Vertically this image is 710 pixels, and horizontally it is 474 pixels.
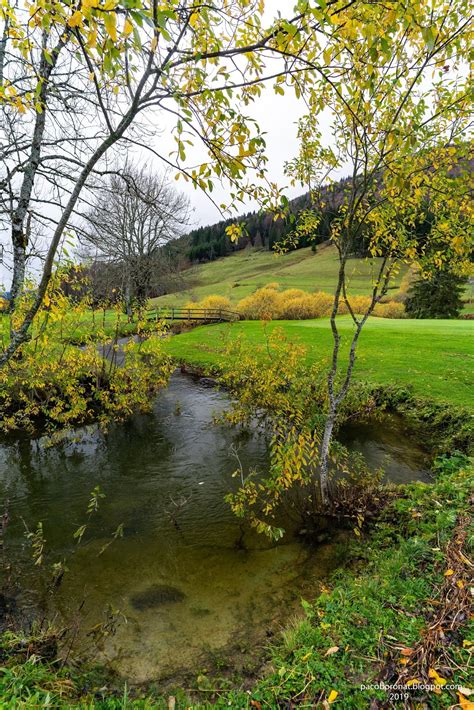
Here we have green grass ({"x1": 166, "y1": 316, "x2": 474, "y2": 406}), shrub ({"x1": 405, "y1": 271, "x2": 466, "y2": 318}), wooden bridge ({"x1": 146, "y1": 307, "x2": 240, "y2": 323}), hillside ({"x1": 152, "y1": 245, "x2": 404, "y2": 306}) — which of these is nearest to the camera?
green grass ({"x1": 166, "y1": 316, "x2": 474, "y2": 406})

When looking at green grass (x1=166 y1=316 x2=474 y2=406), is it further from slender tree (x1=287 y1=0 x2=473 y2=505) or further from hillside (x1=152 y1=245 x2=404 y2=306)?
hillside (x1=152 y1=245 x2=404 y2=306)

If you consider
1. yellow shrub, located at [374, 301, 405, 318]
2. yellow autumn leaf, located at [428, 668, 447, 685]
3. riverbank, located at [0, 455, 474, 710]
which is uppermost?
yellow autumn leaf, located at [428, 668, 447, 685]

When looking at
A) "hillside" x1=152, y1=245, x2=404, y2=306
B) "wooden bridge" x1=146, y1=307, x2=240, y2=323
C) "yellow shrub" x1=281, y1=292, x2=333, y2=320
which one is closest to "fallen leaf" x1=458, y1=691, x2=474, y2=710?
"wooden bridge" x1=146, y1=307, x2=240, y2=323

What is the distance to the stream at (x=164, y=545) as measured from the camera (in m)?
4.10

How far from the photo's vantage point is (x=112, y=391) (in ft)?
38.3

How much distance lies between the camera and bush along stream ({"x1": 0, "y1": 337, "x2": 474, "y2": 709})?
9.32ft

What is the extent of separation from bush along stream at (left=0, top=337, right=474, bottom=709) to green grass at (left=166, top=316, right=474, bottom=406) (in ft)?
7.91

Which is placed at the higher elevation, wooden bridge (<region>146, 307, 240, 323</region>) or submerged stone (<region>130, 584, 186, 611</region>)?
wooden bridge (<region>146, 307, 240, 323</region>)

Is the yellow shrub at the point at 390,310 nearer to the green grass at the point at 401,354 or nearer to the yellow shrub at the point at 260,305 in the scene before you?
the yellow shrub at the point at 260,305

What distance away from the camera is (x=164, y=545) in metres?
5.74

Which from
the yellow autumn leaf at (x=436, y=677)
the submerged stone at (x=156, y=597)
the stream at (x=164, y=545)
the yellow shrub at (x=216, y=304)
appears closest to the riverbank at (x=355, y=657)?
the yellow autumn leaf at (x=436, y=677)

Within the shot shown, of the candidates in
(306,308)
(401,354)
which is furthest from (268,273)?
(401,354)

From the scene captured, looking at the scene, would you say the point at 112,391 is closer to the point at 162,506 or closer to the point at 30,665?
the point at 162,506

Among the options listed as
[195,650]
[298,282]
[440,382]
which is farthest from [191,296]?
[195,650]
